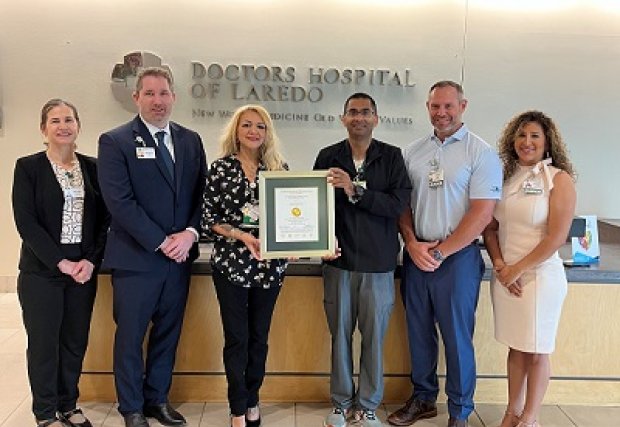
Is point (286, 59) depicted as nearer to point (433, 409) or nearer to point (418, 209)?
point (418, 209)


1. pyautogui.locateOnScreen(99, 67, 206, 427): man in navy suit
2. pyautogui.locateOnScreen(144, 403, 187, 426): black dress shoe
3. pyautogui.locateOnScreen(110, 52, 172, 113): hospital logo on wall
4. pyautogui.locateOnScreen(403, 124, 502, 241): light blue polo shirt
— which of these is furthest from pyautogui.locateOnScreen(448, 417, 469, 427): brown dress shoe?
pyautogui.locateOnScreen(110, 52, 172, 113): hospital logo on wall

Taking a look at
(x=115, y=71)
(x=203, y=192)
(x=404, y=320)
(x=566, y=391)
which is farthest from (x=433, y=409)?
(x=115, y=71)

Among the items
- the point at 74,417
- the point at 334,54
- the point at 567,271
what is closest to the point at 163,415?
the point at 74,417

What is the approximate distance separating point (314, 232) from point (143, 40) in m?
3.15

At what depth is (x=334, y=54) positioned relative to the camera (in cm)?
479

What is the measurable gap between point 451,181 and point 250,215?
91 cm

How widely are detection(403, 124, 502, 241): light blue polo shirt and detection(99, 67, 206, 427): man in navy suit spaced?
1015mm

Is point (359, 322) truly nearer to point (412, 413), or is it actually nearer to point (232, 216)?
point (412, 413)

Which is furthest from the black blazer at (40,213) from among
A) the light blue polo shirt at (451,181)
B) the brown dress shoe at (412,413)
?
the brown dress shoe at (412,413)

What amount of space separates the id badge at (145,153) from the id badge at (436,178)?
48.6 inches

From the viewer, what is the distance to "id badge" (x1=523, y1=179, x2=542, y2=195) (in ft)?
7.71

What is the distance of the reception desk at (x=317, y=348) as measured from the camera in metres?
2.83

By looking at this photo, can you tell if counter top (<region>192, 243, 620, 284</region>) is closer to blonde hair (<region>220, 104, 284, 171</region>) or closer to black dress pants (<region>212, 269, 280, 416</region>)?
black dress pants (<region>212, 269, 280, 416</region>)

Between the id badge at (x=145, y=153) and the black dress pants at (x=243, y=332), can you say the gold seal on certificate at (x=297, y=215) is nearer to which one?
the black dress pants at (x=243, y=332)
